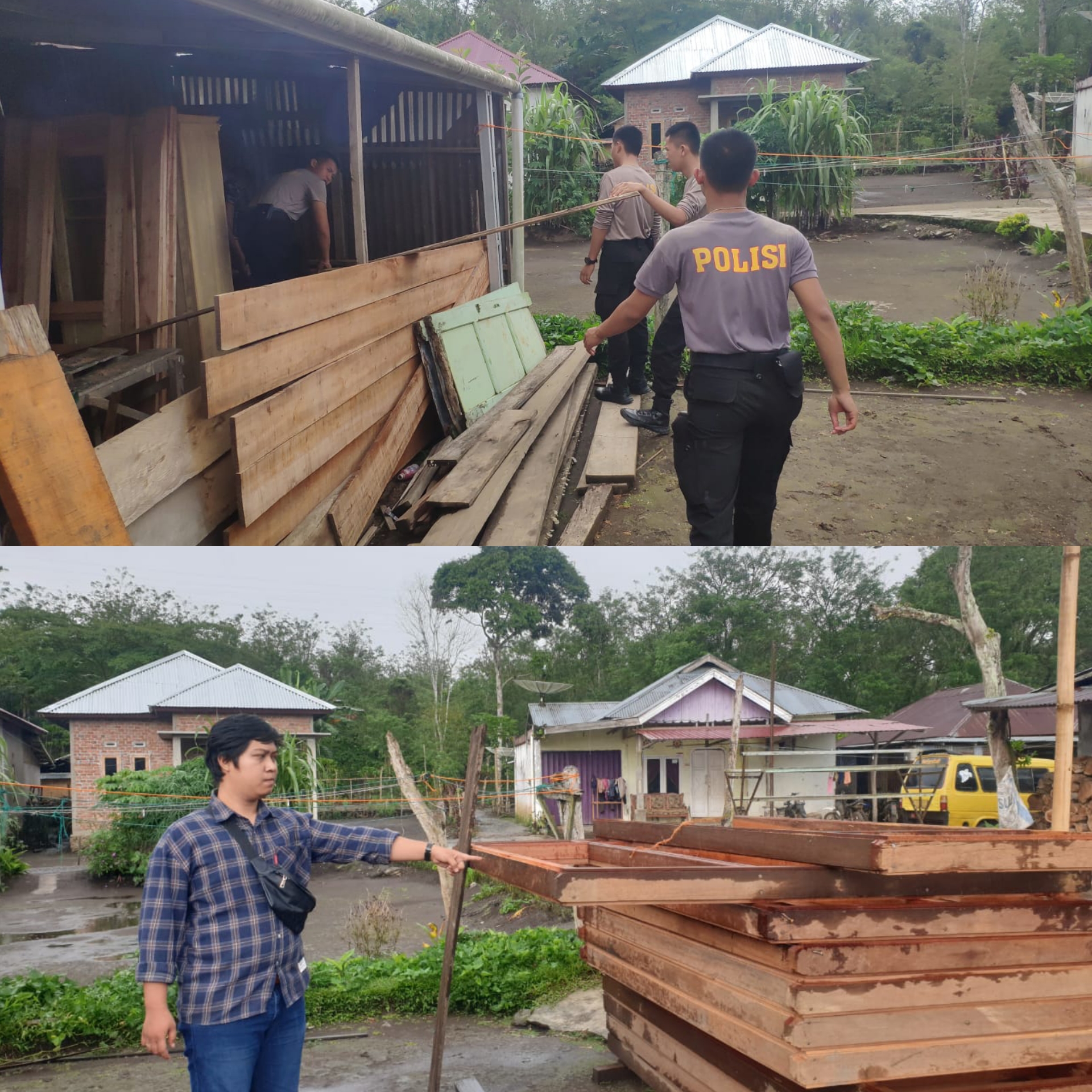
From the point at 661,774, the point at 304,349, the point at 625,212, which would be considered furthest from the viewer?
the point at 661,774

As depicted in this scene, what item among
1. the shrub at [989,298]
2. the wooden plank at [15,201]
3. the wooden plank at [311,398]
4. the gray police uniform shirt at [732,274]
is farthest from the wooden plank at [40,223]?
the shrub at [989,298]

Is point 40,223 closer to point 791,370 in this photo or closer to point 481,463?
point 481,463

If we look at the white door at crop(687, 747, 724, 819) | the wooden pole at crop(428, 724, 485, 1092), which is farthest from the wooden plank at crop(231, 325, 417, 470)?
the white door at crop(687, 747, 724, 819)

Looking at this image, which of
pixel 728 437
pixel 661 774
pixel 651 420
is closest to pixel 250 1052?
pixel 728 437

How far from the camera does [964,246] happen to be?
20.5 metres

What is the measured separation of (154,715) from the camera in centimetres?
1614

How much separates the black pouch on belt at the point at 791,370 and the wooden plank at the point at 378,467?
321 cm

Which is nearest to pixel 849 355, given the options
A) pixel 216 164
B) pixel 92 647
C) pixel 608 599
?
pixel 216 164

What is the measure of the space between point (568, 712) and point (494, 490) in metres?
14.1

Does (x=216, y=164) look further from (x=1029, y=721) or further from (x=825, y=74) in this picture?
(x=825, y=74)

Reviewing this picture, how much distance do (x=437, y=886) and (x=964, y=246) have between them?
15983mm

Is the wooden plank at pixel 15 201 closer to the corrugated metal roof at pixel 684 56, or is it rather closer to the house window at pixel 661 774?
the house window at pixel 661 774

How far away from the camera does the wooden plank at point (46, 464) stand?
3.51 meters

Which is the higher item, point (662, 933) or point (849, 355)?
point (849, 355)
